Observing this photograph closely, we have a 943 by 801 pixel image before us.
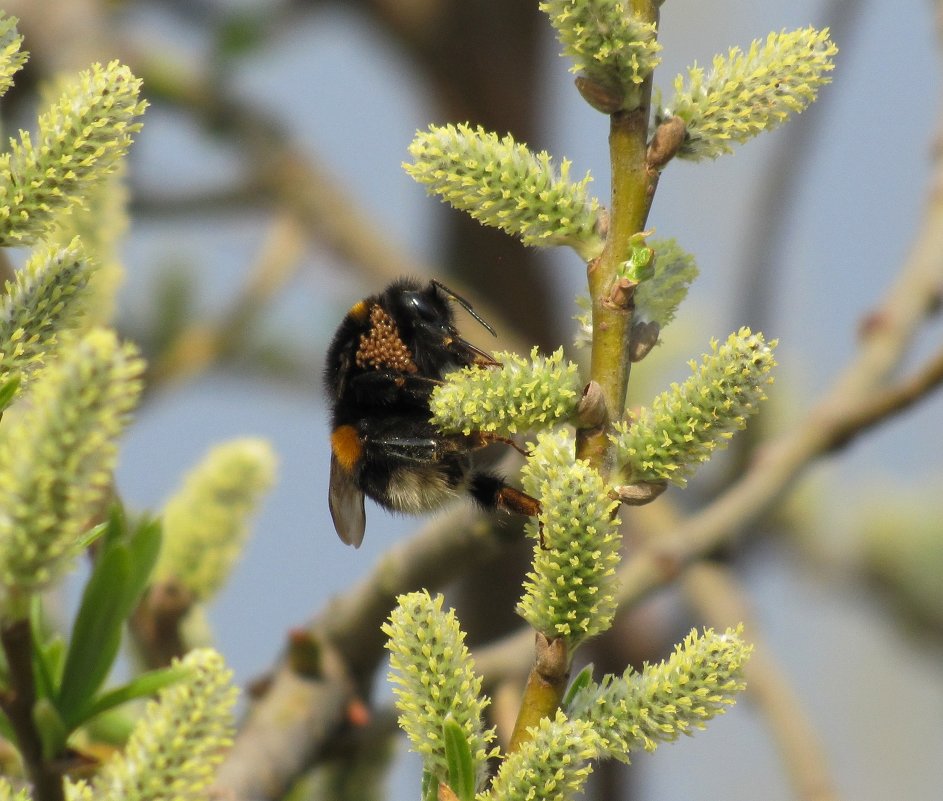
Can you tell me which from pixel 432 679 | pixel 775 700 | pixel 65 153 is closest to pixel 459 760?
pixel 432 679

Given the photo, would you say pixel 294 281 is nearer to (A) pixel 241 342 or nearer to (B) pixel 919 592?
(A) pixel 241 342

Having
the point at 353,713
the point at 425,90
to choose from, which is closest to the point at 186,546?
the point at 353,713

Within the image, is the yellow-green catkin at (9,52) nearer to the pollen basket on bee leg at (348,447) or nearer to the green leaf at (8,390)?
the green leaf at (8,390)

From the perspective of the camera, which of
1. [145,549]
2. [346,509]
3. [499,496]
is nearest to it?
[145,549]

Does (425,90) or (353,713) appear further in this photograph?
(425,90)

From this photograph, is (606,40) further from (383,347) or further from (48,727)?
(383,347)

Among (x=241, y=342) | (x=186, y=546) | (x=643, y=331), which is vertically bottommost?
(x=643, y=331)
